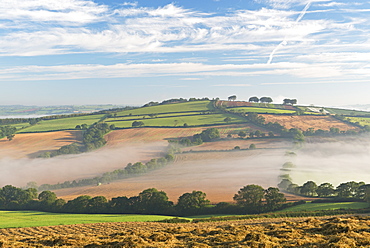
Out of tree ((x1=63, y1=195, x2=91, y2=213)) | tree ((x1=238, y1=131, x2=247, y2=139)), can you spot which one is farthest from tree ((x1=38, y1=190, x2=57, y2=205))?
tree ((x1=238, y1=131, x2=247, y2=139))

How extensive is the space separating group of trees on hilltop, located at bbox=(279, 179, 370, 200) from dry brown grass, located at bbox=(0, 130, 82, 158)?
12869 cm

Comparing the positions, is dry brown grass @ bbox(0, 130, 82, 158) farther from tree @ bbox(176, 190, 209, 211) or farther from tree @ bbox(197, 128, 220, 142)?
tree @ bbox(176, 190, 209, 211)

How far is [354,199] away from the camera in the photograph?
7150 centimetres

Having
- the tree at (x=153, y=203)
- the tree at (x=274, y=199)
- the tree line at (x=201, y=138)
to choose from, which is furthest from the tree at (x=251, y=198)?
the tree line at (x=201, y=138)

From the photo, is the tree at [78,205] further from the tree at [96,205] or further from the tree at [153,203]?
the tree at [153,203]

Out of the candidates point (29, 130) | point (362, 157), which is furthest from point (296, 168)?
point (29, 130)

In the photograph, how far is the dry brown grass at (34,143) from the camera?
154750 millimetres

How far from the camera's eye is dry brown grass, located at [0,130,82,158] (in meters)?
155

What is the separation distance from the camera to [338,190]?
7800 centimetres

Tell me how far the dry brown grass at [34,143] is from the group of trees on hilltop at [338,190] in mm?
128691

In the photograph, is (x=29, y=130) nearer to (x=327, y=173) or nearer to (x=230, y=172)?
(x=230, y=172)

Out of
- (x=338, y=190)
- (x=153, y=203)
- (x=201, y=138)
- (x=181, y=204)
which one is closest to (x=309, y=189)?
(x=338, y=190)

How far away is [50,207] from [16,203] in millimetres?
14326

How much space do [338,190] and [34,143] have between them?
505 ft
